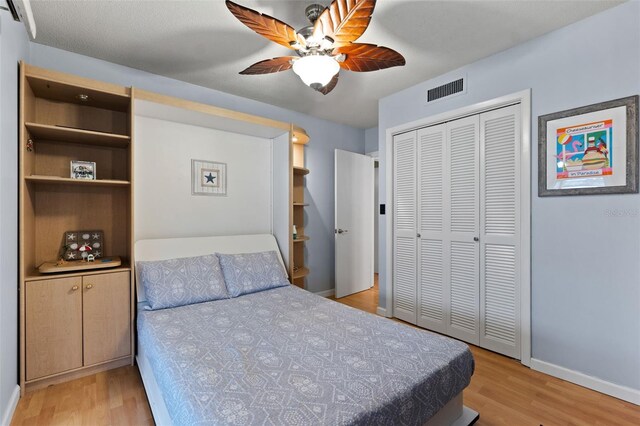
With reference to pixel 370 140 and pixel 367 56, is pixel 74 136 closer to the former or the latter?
pixel 367 56

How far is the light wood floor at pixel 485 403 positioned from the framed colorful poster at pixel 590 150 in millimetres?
1369

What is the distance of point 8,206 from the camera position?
69.3 inches

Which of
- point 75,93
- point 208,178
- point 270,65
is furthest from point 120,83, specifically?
point 270,65

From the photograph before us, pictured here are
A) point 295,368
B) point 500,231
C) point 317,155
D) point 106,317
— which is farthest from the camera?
point 317,155

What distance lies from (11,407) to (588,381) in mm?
3682

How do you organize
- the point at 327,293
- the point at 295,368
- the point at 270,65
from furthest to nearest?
1. the point at 327,293
2. the point at 270,65
3. the point at 295,368

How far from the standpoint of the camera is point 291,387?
127 cm

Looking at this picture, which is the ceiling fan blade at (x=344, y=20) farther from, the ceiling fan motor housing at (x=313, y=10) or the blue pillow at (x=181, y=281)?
the blue pillow at (x=181, y=281)

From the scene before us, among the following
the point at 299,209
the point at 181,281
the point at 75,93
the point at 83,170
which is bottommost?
the point at 181,281

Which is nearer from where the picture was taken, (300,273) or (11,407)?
(11,407)

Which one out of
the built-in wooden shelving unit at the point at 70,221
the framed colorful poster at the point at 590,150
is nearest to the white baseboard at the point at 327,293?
the built-in wooden shelving unit at the point at 70,221

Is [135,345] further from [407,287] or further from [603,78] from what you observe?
[603,78]

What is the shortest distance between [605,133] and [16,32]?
12.8ft

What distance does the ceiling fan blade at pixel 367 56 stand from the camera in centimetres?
180
